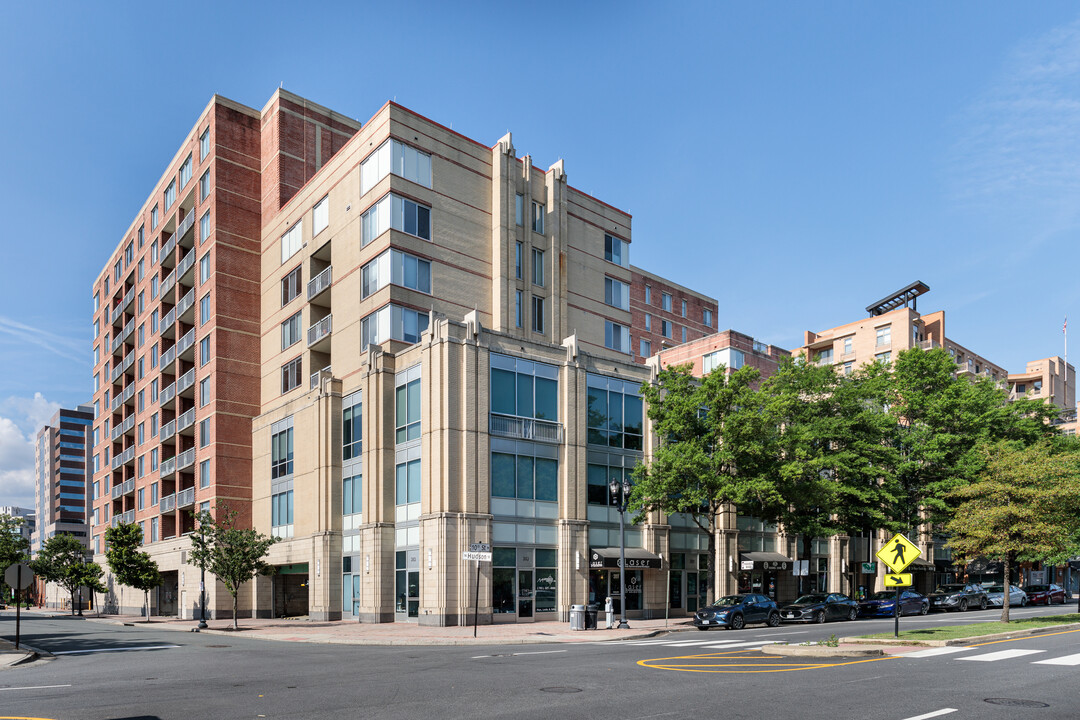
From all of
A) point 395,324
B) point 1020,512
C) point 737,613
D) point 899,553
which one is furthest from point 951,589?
point 395,324

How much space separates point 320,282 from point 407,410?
12.3 m

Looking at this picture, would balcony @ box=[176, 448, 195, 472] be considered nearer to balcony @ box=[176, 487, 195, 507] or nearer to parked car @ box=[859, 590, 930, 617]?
balcony @ box=[176, 487, 195, 507]

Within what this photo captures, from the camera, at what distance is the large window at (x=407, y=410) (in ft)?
129

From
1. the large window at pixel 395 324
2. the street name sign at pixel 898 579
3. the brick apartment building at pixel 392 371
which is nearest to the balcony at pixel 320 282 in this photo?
the brick apartment building at pixel 392 371

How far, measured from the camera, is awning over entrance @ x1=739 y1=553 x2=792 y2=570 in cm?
4775

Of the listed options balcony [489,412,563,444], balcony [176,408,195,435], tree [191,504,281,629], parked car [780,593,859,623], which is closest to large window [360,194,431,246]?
balcony [489,412,563,444]

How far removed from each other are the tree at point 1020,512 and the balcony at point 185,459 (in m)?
46.5

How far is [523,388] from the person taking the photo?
3962 cm

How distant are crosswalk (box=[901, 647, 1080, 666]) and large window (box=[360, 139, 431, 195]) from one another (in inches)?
1243

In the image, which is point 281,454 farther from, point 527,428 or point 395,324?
point 527,428

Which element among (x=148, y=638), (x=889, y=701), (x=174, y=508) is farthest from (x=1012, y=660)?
(x=174, y=508)

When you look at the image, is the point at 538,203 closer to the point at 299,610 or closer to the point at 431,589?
the point at 431,589

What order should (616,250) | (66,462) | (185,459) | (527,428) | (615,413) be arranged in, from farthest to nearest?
(66,462) < (185,459) < (616,250) < (615,413) < (527,428)

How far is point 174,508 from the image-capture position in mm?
60844
